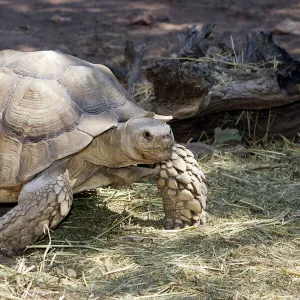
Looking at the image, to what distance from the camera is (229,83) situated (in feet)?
19.8

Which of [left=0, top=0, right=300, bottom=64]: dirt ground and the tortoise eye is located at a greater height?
the tortoise eye

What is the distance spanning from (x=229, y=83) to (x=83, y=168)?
7.17ft

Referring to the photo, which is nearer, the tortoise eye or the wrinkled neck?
the tortoise eye

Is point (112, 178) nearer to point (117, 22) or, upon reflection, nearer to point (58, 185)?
point (58, 185)

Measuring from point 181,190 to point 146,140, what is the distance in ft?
2.24

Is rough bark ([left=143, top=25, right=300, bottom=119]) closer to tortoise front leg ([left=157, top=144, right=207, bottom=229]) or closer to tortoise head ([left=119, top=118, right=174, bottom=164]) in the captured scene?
tortoise front leg ([left=157, top=144, right=207, bottom=229])

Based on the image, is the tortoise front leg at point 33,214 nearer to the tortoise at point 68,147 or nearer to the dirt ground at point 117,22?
the tortoise at point 68,147

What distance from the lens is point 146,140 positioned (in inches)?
153

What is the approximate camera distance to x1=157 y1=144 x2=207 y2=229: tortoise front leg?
4414 mm

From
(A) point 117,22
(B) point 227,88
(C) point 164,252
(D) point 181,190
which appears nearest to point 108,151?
(D) point 181,190

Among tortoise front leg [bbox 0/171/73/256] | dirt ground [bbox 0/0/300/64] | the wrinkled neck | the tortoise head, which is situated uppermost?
the tortoise head

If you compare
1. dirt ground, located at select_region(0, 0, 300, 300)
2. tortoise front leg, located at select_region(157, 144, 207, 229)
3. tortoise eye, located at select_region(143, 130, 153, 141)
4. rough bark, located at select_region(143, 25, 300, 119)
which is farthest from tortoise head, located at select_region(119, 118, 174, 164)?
rough bark, located at select_region(143, 25, 300, 119)

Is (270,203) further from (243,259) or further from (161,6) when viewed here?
(161,6)

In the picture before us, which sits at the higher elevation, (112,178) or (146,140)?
(146,140)
